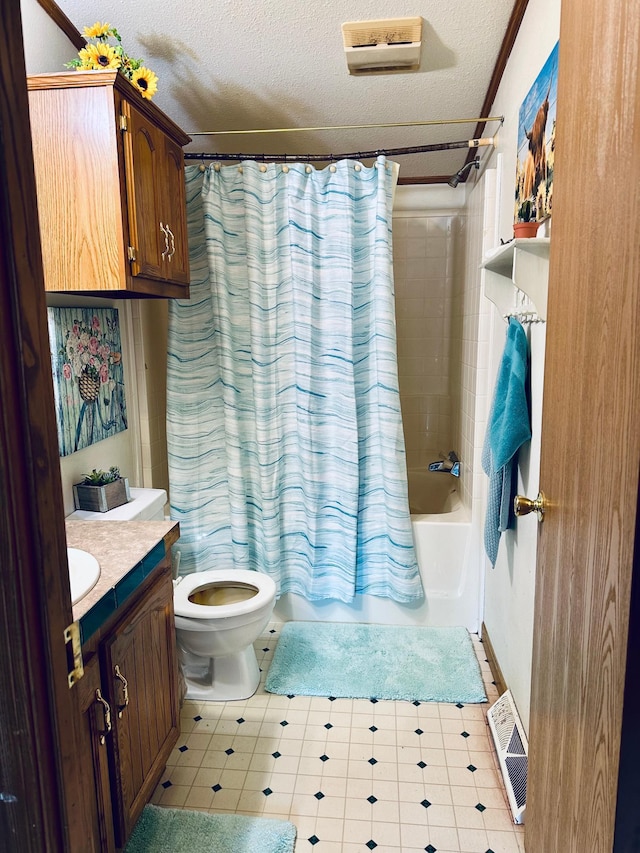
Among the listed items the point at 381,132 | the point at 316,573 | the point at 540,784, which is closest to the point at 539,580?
the point at 540,784

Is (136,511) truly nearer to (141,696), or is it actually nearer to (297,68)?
(141,696)

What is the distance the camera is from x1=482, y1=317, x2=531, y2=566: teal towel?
1891 millimetres

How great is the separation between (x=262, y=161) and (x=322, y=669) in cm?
214

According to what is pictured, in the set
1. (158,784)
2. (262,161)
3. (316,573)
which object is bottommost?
(158,784)

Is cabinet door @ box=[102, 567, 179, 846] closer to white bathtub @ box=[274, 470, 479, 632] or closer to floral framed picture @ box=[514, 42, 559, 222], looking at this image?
white bathtub @ box=[274, 470, 479, 632]

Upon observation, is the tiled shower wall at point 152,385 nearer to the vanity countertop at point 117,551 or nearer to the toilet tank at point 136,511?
the toilet tank at point 136,511

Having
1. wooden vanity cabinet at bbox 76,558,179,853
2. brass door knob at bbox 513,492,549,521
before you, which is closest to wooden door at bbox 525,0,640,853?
brass door knob at bbox 513,492,549,521

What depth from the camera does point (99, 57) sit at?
1.82 metres

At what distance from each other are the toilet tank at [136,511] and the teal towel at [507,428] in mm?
1289

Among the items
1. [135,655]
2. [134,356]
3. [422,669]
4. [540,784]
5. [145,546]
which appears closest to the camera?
[540,784]

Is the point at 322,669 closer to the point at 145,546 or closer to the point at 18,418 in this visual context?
the point at 145,546

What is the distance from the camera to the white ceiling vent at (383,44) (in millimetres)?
1972

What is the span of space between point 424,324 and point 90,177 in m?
2.26

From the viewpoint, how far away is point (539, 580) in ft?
4.42
